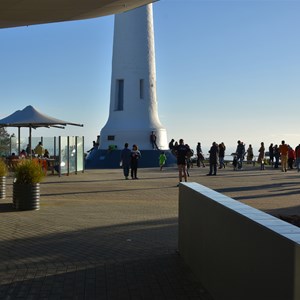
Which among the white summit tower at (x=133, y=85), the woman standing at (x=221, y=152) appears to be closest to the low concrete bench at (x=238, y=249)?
the woman standing at (x=221, y=152)

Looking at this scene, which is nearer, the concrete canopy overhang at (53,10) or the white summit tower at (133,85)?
the concrete canopy overhang at (53,10)

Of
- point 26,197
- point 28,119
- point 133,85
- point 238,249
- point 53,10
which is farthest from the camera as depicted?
point 133,85

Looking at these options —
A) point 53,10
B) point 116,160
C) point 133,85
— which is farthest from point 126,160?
point 133,85

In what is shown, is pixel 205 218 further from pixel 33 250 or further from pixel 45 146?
pixel 45 146

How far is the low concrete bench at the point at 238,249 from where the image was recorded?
4039 millimetres

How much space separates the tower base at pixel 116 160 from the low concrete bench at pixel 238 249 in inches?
1269

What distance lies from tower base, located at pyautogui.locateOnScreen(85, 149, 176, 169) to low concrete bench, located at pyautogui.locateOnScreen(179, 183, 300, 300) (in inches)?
1269

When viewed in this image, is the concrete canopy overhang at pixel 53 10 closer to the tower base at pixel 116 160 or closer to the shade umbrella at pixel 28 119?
the shade umbrella at pixel 28 119

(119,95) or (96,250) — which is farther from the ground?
(119,95)

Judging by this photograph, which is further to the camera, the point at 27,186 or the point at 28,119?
the point at 28,119

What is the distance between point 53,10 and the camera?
41.6 feet

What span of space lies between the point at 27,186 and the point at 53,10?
13.6 ft

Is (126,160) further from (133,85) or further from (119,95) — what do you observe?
(119,95)

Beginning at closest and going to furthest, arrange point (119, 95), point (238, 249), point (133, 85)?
point (238, 249), point (133, 85), point (119, 95)
